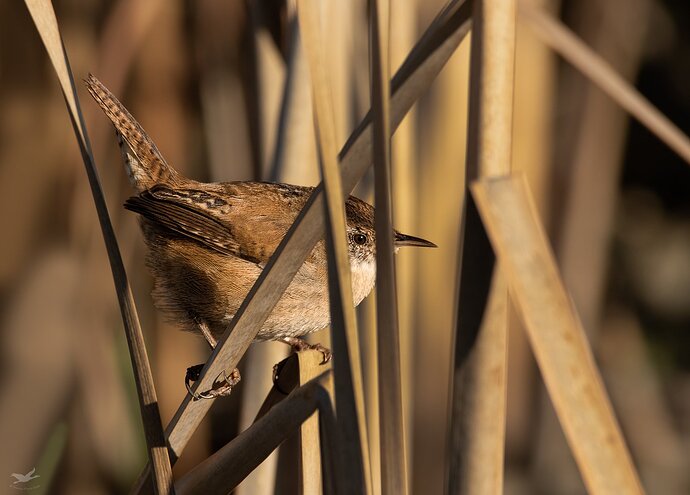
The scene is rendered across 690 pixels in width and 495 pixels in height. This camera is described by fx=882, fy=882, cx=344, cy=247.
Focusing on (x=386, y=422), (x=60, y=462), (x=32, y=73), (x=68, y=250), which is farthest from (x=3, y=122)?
(x=386, y=422)

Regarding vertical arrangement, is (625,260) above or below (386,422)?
above

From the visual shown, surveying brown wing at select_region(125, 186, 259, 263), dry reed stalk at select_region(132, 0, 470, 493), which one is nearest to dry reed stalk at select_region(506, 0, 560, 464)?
brown wing at select_region(125, 186, 259, 263)

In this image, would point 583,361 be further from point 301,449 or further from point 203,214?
point 203,214

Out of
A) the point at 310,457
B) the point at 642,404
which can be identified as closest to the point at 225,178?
the point at 310,457

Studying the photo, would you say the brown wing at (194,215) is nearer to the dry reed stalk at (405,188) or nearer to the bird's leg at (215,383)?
the bird's leg at (215,383)

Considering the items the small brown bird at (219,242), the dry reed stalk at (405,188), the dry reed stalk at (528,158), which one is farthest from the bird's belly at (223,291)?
the dry reed stalk at (528,158)
